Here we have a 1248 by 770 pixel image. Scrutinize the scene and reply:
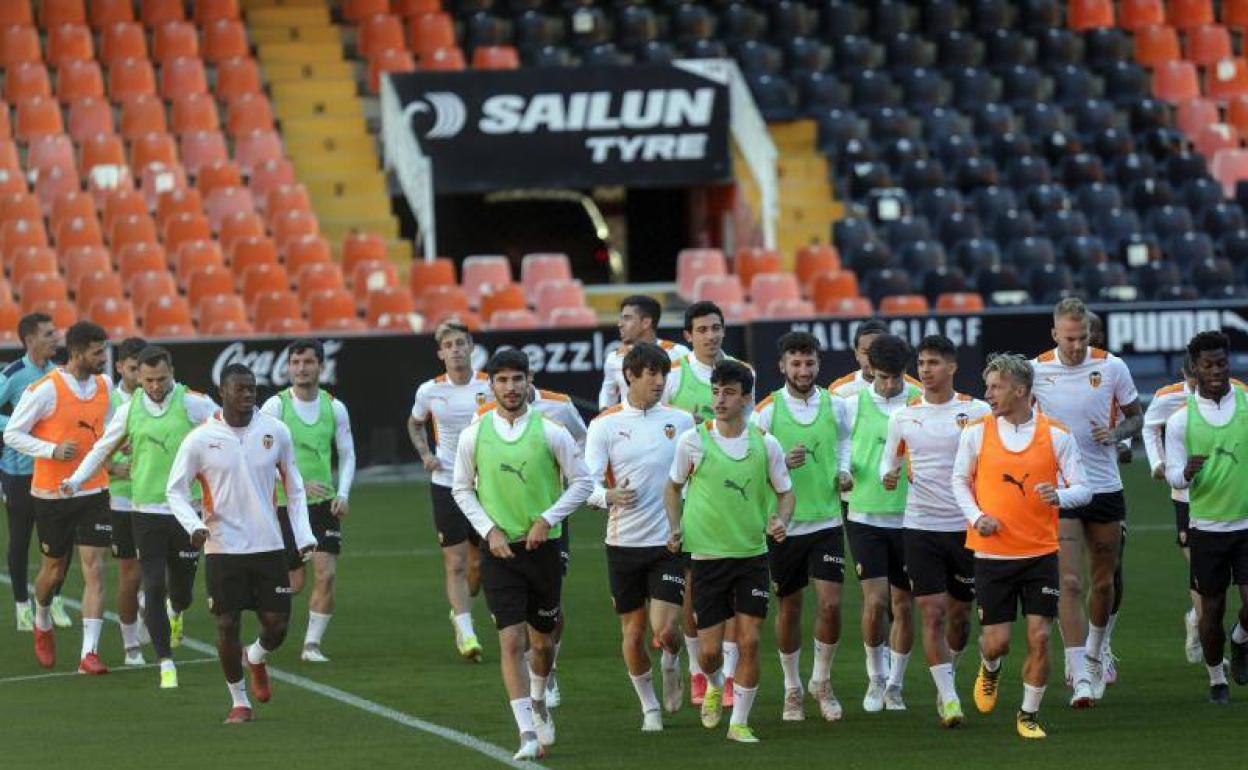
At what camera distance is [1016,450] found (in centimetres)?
1187

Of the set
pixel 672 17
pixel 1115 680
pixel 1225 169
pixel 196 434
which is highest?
pixel 672 17

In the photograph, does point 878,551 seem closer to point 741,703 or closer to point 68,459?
point 741,703

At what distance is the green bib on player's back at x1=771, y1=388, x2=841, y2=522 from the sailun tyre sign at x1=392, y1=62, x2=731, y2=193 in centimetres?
1809

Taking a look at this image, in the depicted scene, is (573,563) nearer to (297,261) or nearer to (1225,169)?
(297,261)

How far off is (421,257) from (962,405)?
19848 mm

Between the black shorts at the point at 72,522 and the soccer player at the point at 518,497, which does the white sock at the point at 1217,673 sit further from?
the black shorts at the point at 72,522

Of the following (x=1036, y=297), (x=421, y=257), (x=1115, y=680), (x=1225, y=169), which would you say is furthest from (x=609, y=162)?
(x=1115, y=680)

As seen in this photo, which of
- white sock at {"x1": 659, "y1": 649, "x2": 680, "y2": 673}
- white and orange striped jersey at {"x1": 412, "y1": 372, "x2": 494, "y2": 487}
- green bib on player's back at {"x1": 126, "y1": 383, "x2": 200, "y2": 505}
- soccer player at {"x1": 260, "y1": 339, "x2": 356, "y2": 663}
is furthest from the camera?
white and orange striped jersey at {"x1": 412, "y1": 372, "x2": 494, "y2": 487}

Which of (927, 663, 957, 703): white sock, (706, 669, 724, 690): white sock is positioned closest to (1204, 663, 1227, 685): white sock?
(927, 663, 957, 703): white sock

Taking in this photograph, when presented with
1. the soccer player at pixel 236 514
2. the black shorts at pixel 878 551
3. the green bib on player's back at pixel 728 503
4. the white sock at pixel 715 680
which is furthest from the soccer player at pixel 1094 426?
the soccer player at pixel 236 514

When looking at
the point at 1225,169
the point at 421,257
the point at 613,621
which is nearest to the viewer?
the point at 613,621

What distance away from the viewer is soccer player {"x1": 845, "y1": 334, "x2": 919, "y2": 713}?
1280cm

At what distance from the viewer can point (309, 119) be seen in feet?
Answer: 107

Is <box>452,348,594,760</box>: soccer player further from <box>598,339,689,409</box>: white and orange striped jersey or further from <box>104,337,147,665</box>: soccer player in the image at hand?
<box>104,337,147,665</box>: soccer player
